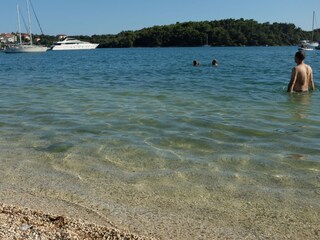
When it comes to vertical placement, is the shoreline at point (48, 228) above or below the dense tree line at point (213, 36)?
below

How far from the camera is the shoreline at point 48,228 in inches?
131

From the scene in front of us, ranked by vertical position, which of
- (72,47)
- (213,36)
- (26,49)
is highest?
(213,36)

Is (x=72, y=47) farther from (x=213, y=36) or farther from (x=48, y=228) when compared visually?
(x=48, y=228)

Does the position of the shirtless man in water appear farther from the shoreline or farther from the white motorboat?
the white motorboat

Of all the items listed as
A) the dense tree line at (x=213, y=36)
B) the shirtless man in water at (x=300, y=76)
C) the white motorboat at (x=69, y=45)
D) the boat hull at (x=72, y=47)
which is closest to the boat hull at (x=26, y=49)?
the boat hull at (x=72, y=47)

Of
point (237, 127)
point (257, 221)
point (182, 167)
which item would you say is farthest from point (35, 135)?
point (257, 221)

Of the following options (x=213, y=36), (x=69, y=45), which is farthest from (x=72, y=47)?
(x=213, y=36)

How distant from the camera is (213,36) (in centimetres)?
15425

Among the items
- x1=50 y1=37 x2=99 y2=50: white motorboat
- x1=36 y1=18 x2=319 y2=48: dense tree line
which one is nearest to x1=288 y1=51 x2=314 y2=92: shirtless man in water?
x1=50 y1=37 x2=99 y2=50: white motorboat

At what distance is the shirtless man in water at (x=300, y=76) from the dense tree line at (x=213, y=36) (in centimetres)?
14280

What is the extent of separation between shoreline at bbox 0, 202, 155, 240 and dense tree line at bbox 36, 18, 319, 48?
15303cm

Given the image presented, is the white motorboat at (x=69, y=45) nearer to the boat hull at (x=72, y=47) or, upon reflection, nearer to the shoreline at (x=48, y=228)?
the boat hull at (x=72, y=47)

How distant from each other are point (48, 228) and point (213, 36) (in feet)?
512

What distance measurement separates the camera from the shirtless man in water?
12422mm
